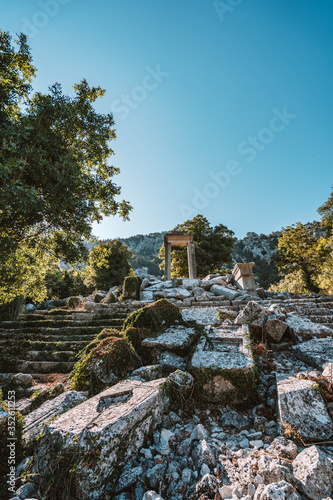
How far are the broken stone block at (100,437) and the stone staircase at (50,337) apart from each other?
12.3 ft

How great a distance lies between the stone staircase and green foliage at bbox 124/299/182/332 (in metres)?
2.42

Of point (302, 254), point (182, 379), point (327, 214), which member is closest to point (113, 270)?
point (302, 254)

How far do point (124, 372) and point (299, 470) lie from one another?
6.94 feet

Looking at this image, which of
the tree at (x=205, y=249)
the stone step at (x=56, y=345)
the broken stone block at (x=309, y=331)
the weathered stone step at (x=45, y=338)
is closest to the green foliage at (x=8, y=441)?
the stone step at (x=56, y=345)

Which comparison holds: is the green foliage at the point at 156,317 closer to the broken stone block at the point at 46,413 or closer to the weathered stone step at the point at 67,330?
the broken stone block at the point at 46,413

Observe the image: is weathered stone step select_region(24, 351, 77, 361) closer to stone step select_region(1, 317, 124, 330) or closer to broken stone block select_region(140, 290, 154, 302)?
stone step select_region(1, 317, 124, 330)

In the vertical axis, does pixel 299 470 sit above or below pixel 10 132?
below

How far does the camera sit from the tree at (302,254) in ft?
56.7

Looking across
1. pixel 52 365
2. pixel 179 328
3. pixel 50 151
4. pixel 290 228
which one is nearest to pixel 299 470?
pixel 179 328

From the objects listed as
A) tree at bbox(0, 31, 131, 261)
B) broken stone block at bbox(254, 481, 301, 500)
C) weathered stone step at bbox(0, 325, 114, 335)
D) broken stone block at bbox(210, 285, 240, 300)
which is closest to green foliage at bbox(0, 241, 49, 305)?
tree at bbox(0, 31, 131, 261)

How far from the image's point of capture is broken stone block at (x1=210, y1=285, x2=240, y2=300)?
8.65m

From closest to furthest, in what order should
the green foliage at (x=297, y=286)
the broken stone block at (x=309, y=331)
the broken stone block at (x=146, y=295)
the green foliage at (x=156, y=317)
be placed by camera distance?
the broken stone block at (x=309, y=331) → the green foliage at (x=156, y=317) → the broken stone block at (x=146, y=295) → the green foliage at (x=297, y=286)

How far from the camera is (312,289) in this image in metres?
16.5

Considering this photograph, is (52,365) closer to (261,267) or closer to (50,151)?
(50,151)
